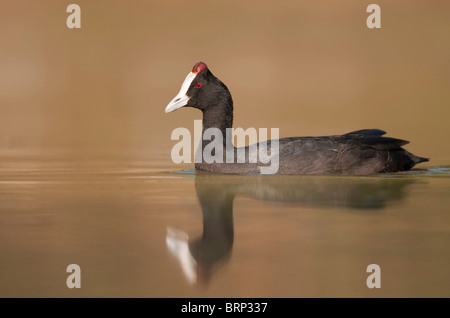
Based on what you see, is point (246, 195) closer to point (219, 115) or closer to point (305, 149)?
point (305, 149)

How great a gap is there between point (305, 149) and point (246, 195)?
5.38 feet

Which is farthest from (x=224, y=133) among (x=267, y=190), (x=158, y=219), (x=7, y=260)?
(x=7, y=260)

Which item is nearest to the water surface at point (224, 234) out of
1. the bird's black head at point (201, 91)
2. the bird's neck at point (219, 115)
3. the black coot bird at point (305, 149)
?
the black coot bird at point (305, 149)

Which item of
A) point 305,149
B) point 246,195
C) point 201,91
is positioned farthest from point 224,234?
point 201,91

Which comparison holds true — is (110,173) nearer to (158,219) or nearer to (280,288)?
(158,219)

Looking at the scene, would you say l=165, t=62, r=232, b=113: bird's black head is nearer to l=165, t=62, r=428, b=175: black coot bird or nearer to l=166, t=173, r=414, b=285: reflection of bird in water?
l=165, t=62, r=428, b=175: black coot bird

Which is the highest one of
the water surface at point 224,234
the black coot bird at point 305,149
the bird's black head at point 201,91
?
→ the bird's black head at point 201,91

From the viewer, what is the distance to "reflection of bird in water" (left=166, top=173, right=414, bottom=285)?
547 cm

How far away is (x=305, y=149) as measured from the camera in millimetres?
9398

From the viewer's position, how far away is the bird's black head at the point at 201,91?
9.79m

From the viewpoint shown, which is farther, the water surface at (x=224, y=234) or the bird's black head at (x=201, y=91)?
the bird's black head at (x=201, y=91)

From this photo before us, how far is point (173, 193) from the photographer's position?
8180 mm

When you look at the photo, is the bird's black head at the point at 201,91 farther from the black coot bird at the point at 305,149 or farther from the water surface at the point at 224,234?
the water surface at the point at 224,234

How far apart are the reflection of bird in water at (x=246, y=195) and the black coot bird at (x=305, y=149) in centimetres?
17
